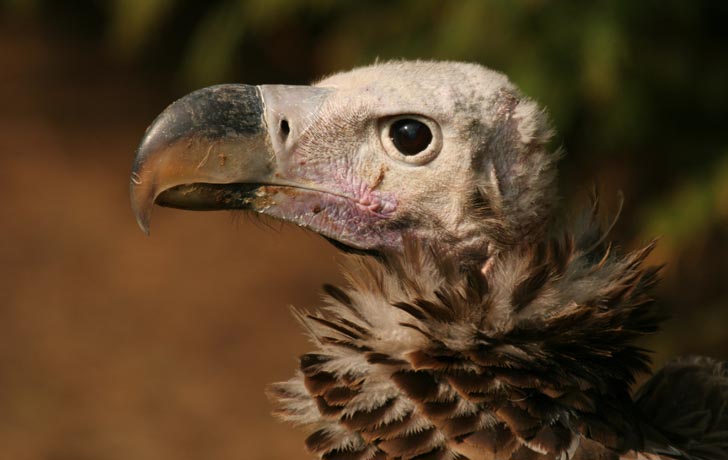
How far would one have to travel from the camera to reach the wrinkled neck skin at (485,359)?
2.03 metres

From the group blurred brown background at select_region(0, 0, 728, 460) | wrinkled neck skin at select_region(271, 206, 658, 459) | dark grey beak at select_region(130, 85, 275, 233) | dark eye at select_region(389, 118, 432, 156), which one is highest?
blurred brown background at select_region(0, 0, 728, 460)

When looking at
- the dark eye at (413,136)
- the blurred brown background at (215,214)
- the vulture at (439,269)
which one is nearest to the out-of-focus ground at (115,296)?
the blurred brown background at (215,214)

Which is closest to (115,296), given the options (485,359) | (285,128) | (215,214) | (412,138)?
(215,214)

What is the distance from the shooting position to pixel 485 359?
205 cm

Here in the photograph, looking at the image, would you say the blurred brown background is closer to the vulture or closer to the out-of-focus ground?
the out-of-focus ground

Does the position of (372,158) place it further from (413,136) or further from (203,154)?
(203,154)

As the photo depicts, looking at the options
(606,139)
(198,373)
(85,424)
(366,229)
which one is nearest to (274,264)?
(198,373)

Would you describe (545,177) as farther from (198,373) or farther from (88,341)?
(88,341)

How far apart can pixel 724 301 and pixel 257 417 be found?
2.88m

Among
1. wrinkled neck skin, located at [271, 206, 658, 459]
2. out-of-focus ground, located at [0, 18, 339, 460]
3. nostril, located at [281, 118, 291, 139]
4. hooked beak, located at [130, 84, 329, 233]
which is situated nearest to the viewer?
wrinkled neck skin, located at [271, 206, 658, 459]

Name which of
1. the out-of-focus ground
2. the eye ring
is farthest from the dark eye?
the out-of-focus ground

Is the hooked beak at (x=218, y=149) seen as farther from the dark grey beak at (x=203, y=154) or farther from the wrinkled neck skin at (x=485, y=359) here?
the wrinkled neck skin at (x=485, y=359)

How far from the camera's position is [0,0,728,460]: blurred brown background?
497 centimetres

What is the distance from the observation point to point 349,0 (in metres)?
5.82
